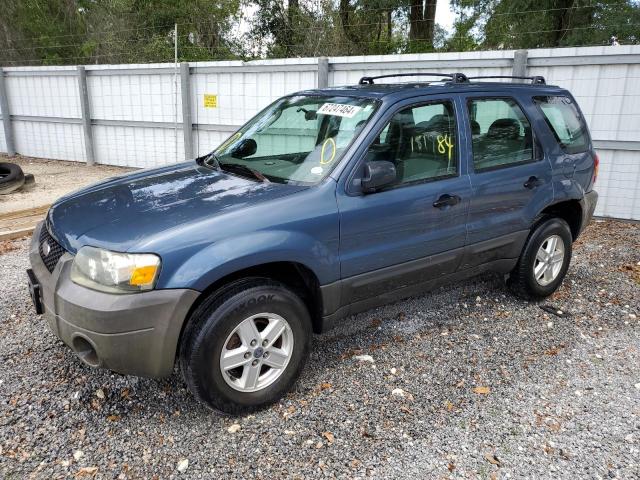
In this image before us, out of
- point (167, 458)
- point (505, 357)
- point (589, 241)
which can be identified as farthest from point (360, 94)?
point (589, 241)

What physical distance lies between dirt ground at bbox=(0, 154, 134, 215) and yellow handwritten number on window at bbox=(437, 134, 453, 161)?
6.88 meters

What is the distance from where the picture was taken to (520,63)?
7.32 m

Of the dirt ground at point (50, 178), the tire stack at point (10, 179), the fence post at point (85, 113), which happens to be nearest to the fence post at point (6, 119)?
the dirt ground at point (50, 178)

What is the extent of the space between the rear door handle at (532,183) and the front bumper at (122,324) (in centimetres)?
273

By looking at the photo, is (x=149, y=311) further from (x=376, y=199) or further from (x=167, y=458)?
(x=376, y=199)

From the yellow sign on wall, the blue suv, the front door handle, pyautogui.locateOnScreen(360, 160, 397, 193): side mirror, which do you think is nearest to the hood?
the blue suv

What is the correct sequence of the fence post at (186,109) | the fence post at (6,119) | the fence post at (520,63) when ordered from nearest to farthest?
1. the fence post at (520,63)
2. the fence post at (186,109)
3. the fence post at (6,119)

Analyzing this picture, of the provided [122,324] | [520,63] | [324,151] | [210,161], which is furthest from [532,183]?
[520,63]

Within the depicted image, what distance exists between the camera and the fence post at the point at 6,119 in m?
13.2

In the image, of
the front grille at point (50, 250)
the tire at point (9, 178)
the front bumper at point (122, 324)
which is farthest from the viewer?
the tire at point (9, 178)

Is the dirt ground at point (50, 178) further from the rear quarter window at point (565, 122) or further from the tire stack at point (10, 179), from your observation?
the rear quarter window at point (565, 122)

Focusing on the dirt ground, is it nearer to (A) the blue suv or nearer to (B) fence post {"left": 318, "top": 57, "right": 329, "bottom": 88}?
(B) fence post {"left": 318, "top": 57, "right": 329, "bottom": 88}

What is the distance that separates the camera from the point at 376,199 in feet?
10.3

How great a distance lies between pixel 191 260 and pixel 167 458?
1.02 m
